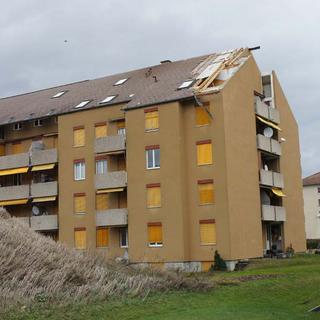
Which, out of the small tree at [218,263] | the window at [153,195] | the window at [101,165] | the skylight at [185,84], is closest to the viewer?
the small tree at [218,263]

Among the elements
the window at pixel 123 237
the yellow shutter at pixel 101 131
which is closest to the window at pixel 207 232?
the window at pixel 123 237

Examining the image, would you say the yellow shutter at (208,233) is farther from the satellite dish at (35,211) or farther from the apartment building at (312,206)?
the apartment building at (312,206)

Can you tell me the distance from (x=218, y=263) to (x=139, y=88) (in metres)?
16.7

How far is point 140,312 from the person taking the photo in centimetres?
1981

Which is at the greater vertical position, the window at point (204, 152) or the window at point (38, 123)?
the window at point (38, 123)

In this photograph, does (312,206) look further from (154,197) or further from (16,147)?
(154,197)

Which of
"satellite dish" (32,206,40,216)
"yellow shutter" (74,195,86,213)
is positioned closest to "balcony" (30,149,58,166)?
"satellite dish" (32,206,40,216)

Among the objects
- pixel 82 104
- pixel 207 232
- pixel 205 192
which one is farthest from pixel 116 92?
pixel 207 232

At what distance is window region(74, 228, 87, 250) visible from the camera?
165 feet

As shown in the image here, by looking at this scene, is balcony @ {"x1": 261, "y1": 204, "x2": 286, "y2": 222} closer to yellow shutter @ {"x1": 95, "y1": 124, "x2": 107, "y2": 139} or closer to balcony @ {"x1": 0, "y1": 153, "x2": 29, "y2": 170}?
yellow shutter @ {"x1": 95, "y1": 124, "x2": 107, "y2": 139}

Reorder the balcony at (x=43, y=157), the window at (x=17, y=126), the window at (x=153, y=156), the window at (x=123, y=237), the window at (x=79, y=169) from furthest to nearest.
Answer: the window at (x=17, y=126)
the balcony at (x=43, y=157)
the window at (x=79, y=169)
the window at (x=123, y=237)
the window at (x=153, y=156)

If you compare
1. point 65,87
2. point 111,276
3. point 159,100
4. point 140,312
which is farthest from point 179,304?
point 65,87

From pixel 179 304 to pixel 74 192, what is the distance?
30.4m

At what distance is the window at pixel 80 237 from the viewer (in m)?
50.2
